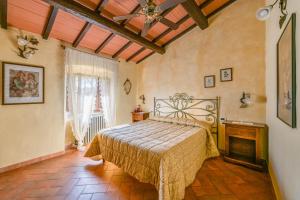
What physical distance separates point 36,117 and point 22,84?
70cm

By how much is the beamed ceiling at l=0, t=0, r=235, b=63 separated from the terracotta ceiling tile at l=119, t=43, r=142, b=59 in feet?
0.10

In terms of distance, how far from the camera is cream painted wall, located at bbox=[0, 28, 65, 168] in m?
2.66

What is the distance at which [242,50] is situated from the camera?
314 cm

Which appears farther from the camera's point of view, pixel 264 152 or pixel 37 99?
pixel 37 99

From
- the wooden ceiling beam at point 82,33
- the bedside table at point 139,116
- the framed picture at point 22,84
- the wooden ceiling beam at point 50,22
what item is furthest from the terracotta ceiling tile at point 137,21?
the bedside table at point 139,116

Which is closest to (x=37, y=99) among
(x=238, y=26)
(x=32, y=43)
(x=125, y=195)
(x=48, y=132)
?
(x=48, y=132)

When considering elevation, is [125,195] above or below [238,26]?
below

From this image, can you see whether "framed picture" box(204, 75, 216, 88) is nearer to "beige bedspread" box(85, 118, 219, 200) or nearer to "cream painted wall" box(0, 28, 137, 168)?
"beige bedspread" box(85, 118, 219, 200)

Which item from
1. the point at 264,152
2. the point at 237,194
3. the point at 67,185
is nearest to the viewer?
the point at 237,194

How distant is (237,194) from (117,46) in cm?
398

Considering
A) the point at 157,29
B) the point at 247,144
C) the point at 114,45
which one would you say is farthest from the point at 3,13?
the point at 247,144

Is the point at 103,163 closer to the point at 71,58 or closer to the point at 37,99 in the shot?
the point at 37,99

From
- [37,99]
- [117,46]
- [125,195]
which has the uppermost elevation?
[117,46]

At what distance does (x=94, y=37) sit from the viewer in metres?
3.46
